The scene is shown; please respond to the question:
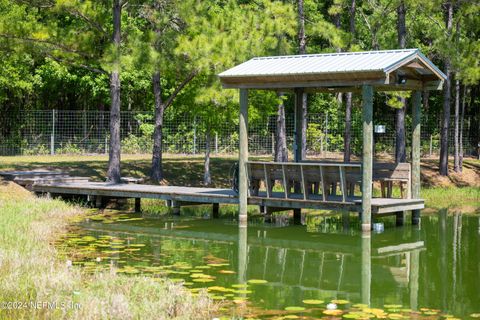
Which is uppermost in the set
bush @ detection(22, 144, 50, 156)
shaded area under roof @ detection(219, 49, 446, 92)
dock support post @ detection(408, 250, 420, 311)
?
shaded area under roof @ detection(219, 49, 446, 92)

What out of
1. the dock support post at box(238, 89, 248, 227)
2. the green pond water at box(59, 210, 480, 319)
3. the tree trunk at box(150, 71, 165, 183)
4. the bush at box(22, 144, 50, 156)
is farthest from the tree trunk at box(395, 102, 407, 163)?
the bush at box(22, 144, 50, 156)

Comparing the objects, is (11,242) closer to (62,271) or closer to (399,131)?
(62,271)

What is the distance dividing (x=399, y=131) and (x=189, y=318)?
756 inches

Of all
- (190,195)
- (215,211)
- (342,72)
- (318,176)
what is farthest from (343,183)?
(215,211)

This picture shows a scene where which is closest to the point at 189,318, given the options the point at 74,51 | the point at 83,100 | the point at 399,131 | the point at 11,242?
the point at 11,242

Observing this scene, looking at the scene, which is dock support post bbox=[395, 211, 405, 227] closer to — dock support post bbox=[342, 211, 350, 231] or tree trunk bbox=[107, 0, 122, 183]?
dock support post bbox=[342, 211, 350, 231]

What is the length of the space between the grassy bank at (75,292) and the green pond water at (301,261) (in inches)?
23.1

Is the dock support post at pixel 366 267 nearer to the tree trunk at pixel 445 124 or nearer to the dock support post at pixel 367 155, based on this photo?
the dock support post at pixel 367 155

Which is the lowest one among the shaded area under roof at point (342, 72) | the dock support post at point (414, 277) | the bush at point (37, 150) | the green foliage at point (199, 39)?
the dock support post at point (414, 277)

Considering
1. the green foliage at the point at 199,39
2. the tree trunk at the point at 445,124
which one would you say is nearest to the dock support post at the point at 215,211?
the green foliage at the point at 199,39

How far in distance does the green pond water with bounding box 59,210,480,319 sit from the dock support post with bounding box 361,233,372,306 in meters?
0.01

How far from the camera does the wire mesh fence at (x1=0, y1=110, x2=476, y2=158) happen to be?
3322cm

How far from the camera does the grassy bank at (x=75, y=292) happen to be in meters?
8.66

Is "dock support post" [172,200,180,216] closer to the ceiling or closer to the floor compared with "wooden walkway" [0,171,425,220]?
closer to the floor
